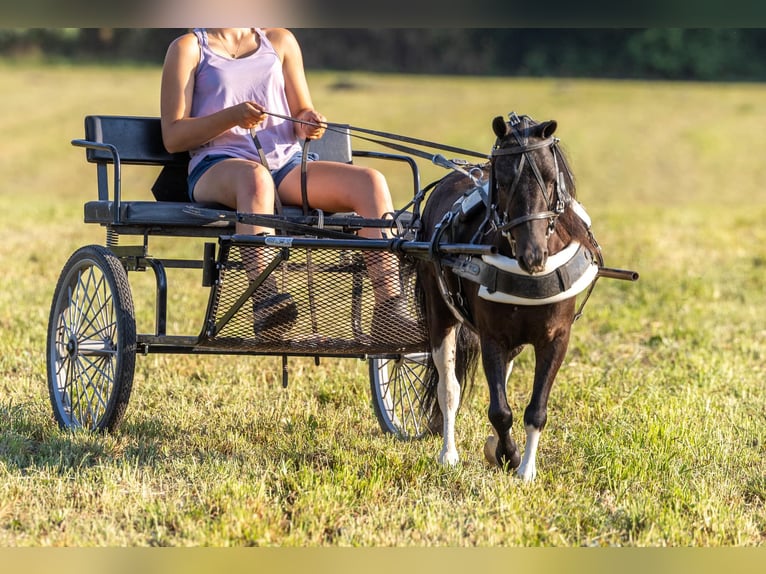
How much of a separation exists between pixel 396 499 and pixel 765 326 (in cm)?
560

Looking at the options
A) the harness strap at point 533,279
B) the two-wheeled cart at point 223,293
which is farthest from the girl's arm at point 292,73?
the harness strap at point 533,279

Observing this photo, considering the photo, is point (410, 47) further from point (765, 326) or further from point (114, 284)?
point (114, 284)

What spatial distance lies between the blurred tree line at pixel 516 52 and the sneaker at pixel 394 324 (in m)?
37.0

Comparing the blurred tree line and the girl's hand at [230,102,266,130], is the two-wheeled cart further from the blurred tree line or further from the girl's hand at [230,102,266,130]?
the blurred tree line

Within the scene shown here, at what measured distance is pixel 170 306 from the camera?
9.27m

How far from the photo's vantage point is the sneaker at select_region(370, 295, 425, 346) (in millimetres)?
5293

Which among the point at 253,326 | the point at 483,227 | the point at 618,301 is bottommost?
the point at 618,301

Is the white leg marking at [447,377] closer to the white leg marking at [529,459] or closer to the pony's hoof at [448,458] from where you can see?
the pony's hoof at [448,458]

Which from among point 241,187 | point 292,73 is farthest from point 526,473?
point 292,73

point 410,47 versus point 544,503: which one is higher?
point 410,47

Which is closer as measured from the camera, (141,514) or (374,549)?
(374,549)

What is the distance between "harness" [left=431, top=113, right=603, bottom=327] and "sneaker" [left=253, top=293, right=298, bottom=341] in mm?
812

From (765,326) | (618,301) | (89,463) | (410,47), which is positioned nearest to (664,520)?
(89,463)

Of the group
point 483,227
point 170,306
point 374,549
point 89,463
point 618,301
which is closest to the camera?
point 374,549
